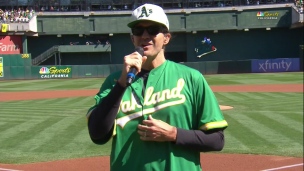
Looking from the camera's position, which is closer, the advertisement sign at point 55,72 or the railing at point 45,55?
the advertisement sign at point 55,72

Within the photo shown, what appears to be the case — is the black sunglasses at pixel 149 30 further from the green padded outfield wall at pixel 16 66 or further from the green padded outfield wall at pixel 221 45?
the green padded outfield wall at pixel 221 45

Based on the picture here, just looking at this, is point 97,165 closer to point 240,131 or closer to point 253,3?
point 240,131

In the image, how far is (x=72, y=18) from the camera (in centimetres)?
4834

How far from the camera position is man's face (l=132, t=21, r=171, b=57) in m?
2.62

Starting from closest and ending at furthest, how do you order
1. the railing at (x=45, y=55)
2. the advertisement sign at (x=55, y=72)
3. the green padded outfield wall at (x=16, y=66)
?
the green padded outfield wall at (x=16, y=66) < the advertisement sign at (x=55, y=72) < the railing at (x=45, y=55)

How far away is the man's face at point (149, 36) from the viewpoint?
2.62 meters

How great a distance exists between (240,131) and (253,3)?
135 ft

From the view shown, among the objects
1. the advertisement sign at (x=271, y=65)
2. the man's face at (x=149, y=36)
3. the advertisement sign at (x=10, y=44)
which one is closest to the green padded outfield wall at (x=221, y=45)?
the advertisement sign at (x=10, y=44)

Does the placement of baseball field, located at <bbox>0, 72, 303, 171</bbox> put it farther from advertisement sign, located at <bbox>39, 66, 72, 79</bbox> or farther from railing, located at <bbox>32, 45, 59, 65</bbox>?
railing, located at <bbox>32, 45, 59, 65</bbox>

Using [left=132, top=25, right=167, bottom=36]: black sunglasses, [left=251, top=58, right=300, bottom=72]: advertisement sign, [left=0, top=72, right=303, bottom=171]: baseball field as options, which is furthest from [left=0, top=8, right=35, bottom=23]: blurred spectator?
[left=132, top=25, right=167, bottom=36]: black sunglasses

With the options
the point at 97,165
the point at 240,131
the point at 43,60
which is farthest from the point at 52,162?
the point at 43,60

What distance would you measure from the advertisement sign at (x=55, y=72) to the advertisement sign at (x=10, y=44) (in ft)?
15.8

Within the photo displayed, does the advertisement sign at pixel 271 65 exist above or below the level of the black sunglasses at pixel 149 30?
below

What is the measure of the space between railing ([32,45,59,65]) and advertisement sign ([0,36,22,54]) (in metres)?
1.84
